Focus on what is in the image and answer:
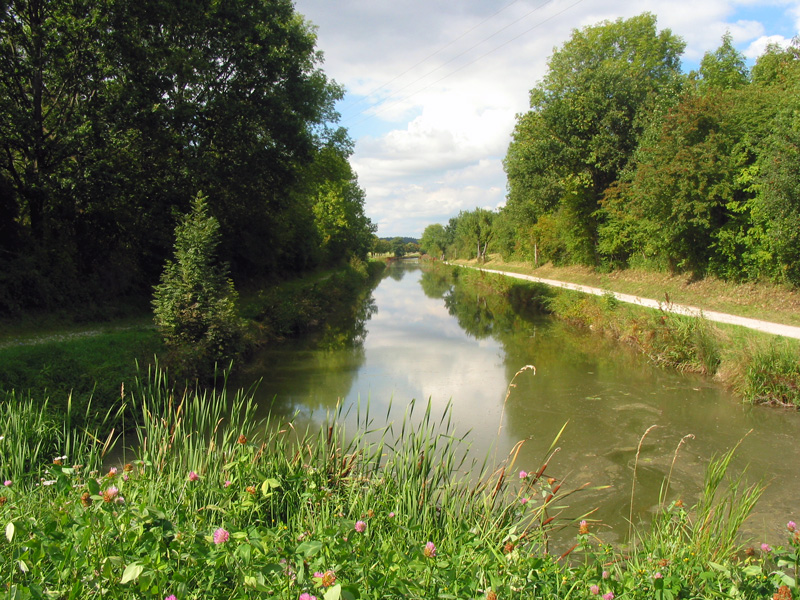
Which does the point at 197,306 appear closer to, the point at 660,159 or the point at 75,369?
the point at 75,369

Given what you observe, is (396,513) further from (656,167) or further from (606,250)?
(606,250)

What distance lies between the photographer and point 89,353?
8.67 metres

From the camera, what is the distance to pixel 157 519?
7.71 feet

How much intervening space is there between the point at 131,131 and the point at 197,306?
265 inches

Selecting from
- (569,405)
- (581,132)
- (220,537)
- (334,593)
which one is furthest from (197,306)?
(581,132)

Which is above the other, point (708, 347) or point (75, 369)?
point (75, 369)

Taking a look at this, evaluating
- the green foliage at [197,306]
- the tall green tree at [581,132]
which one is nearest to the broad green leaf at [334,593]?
the green foliage at [197,306]

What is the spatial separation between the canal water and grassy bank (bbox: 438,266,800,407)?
288mm

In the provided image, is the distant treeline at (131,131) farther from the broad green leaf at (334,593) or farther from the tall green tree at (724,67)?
the tall green tree at (724,67)

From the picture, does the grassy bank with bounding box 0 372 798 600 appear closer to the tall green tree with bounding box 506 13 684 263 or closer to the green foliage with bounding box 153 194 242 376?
the green foliage with bounding box 153 194 242 376

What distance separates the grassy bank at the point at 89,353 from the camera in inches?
260

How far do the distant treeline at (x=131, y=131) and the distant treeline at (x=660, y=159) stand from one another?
1091 cm

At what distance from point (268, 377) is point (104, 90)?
873 centimetres

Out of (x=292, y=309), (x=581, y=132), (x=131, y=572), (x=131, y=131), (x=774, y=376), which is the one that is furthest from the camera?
(x=581, y=132)
